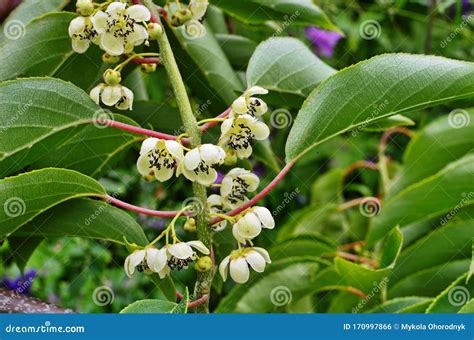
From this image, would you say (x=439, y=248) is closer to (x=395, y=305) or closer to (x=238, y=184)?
(x=395, y=305)

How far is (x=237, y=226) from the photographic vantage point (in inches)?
37.6

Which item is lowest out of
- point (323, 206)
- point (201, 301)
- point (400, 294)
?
point (323, 206)

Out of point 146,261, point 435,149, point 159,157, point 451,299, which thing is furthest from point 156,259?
point 435,149

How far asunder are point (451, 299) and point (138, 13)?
0.62 m

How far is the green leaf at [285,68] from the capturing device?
1.15 m

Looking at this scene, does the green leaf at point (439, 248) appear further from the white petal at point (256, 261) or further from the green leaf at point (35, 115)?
the green leaf at point (35, 115)

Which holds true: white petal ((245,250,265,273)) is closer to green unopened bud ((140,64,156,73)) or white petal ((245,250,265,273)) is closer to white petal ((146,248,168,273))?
white petal ((146,248,168,273))

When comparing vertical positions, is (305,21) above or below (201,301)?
above

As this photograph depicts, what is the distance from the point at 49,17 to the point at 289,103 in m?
0.40

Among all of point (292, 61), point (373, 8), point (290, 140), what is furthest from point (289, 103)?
point (373, 8)

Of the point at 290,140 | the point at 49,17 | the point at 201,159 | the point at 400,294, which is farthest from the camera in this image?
the point at 400,294

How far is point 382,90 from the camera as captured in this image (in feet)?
3.34

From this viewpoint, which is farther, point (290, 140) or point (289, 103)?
point (289, 103)

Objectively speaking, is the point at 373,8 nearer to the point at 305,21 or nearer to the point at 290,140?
the point at 305,21
